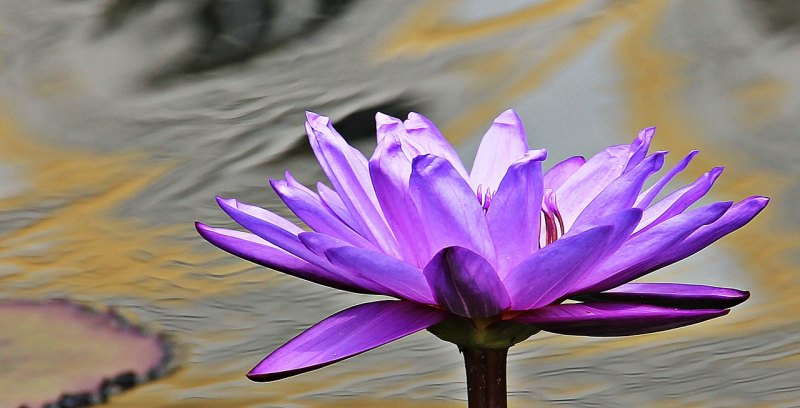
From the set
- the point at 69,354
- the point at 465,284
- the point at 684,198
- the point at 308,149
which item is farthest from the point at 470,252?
the point at 308,149

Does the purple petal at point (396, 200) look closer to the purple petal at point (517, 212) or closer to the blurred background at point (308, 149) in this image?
the purple petal at point (517, 212)

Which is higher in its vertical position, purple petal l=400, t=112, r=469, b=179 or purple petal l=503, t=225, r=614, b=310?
purple petal l=400, t=112, r=469, b=179

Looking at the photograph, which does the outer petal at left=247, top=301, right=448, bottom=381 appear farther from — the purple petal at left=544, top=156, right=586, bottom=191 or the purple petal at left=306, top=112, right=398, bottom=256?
the purple petal at left=544, top=156, right=586, bottom=191

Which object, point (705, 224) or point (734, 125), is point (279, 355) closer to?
point (705, 224)

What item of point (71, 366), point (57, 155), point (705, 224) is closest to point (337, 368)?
point (71, 366)

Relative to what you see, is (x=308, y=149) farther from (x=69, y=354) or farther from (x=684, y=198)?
(x=684, y=198)

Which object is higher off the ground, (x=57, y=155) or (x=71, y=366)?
(x=57, y=155)

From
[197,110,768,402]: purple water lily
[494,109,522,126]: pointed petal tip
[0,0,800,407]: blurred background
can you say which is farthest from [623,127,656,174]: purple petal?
[0,0,800,407]: blurred background

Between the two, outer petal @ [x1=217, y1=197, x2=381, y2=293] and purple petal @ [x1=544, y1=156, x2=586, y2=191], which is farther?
purple petal @ [x1=544, y1=156, x2=586, y2=191]
